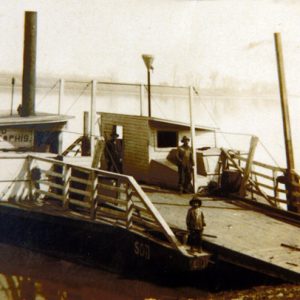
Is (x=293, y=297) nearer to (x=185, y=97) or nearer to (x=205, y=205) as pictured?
(x=205, y=205)

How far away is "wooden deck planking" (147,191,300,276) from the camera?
727cm

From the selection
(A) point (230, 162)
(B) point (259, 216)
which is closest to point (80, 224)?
(B) point (259, 216)

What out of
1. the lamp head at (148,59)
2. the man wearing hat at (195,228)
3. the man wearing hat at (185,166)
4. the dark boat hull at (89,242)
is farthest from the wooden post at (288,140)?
the dark boat hull at (89,242)

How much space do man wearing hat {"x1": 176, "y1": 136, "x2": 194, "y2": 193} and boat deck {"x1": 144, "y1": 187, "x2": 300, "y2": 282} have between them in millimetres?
993

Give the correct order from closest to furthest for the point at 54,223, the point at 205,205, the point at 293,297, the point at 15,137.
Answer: the point at 293,297
the point at 54,223
the point at 205,205
the point at 15,137

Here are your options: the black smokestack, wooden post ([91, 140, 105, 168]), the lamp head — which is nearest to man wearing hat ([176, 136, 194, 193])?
wooden post ([91, 140, 105, 168])

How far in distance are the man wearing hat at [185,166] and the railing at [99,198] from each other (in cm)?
262

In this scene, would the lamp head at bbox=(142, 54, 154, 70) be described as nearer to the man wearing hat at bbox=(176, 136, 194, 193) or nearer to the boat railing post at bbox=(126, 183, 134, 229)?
the man wearing hat at bbox=(176, 136, 194, 193)

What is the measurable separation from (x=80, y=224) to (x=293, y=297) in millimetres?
4784

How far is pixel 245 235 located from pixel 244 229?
1.65 feet

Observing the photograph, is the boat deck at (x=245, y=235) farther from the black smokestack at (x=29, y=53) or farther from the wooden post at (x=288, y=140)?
the black smokestack at (x=29, y=53)

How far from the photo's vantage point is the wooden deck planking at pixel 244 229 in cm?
727

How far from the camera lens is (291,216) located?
10547mm

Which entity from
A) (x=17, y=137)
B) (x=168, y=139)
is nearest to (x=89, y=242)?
(x=17, y=137)
